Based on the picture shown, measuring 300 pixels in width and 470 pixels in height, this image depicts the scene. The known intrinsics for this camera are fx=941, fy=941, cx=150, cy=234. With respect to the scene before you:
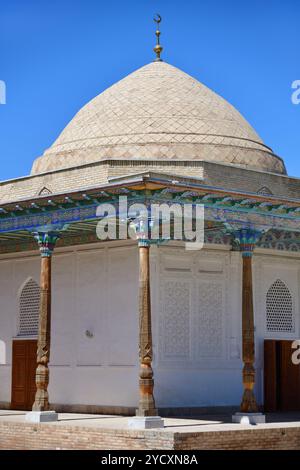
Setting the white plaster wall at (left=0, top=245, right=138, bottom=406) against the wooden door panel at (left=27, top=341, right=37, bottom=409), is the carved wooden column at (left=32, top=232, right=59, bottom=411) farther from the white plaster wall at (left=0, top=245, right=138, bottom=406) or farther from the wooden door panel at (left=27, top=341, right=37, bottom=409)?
the wooden door panel at (left=27, top=341, right=37, bottom=409)

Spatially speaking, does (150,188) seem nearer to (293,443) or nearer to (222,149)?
(293,443)

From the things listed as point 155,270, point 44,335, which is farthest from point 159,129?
point 44,335

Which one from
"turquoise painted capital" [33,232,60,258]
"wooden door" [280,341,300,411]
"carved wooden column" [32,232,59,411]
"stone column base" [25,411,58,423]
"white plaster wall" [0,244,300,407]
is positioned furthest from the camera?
"wooden door" [280,341,300,411]

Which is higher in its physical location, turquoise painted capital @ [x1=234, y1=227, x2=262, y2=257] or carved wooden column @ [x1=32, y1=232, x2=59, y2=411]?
turquoise painted capital @ [x1=234, y1=227, x2=262, y2=257]

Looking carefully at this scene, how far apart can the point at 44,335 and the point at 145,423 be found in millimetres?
2793

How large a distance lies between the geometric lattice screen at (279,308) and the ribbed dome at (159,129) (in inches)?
107

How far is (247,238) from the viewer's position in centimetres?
1504

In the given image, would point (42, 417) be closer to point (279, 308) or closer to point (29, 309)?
point (29, 309)

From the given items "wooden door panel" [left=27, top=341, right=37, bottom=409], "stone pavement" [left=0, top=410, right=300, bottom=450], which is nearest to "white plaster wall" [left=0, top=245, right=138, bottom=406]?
"wooden door panel" [left=27, top=341, right=37, bottom=409]

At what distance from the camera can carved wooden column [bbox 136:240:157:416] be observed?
1329cm

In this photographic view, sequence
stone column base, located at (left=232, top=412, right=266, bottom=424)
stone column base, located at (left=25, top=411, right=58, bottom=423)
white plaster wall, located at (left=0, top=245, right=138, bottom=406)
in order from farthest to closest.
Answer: white plaster wall, located at (left=0, top=245, right=138, bottom=406), stone column base, located at (left=25, top=411, right=58, bottom=423), stone column base, located at (left=232, top=412, right=266, bottom=424)

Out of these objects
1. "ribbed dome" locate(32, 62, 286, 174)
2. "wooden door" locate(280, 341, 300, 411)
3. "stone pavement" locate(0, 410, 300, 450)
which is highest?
"ribbed dome" locate(32, 62, 286, 174)

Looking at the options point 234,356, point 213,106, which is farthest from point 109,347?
point 213,106

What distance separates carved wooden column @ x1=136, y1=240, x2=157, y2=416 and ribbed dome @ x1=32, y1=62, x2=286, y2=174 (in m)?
5.18
